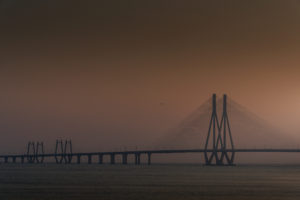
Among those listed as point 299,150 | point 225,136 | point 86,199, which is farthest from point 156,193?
point 299,150

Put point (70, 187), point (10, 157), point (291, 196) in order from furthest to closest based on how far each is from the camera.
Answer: point (10, 157)
point (70, 187)
point (291, 196)

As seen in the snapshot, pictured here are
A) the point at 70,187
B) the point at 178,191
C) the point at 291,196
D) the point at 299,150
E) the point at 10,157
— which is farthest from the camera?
the point at 10,157

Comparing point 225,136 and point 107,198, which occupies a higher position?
point 225,136

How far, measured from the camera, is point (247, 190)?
53.5 meters

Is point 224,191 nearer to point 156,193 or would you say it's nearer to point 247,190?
point 247,190

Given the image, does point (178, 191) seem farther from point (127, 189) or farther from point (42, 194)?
point (42, 194)

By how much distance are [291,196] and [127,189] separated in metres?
11.2

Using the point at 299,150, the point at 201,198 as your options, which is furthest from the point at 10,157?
the point at 201,198

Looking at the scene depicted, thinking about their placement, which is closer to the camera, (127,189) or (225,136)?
(127,189)

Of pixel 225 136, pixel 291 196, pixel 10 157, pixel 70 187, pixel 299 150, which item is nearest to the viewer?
pixel 291 196

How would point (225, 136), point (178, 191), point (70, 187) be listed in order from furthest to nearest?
point (225, 136) < point (70, 187) < point (178, 191)

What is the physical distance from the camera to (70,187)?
180 feet

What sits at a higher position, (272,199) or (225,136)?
(225,136)

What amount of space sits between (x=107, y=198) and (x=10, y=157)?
131 metres
